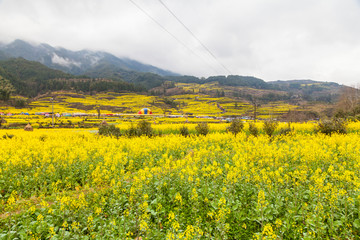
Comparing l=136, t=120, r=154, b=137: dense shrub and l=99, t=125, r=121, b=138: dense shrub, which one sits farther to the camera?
l=99, t=125, r=121, b=138: dense shrub

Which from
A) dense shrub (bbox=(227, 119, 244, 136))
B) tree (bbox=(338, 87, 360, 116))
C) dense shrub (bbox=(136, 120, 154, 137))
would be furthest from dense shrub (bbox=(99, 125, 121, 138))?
tree (bbox=(338, 87, 360, 116))

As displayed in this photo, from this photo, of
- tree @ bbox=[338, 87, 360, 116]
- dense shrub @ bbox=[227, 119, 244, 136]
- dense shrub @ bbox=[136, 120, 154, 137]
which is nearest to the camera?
dense shrub @ bbox=[136, 120, 154, 137]

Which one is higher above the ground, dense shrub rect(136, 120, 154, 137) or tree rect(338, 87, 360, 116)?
tree rect(338, 87, 360, 116)

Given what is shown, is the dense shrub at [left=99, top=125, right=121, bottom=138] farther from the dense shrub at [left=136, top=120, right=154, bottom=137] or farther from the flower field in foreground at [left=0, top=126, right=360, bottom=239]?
the flower field in foreground at [left=0, top=126, right=360, bottom=239]

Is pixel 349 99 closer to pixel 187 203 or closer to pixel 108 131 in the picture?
pixel 108 131

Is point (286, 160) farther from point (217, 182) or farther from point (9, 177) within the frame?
point (9, 177)

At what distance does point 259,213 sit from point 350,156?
23.2 ft

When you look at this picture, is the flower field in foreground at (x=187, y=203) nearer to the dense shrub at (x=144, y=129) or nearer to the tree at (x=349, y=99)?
the dense shrub at (x=144, y=129)

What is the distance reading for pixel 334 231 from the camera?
409 cm

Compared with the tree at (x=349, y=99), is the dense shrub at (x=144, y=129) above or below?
below

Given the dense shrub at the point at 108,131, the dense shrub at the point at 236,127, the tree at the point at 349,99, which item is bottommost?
the dense shrub at the point at 108,131

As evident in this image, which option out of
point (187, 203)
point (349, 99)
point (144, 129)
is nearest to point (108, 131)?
point (144, 129)

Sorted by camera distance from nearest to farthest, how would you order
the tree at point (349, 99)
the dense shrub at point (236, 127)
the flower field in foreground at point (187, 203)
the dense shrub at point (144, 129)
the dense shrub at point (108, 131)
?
1. the flower field in foreground at point (187, 203)
2. the dense shrub at point (144, 129)
3. the dense shrub at point (236, 127)
4. the dense shrub at point (108, 131)
5. the tree at point (349, 99)

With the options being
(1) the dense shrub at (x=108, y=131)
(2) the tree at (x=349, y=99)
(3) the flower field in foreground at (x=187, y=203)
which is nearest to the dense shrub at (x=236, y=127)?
(3) the flower field in foreground at (x=187, y=203)
